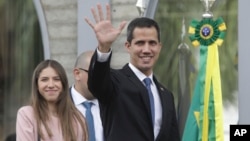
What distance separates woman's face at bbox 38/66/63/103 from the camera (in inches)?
187

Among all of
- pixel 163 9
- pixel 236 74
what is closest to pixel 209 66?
pixel 236 74

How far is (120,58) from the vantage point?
882 centimetres

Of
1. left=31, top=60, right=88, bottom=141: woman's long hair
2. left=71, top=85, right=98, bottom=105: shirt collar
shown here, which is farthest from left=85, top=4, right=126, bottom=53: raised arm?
left=71, top=85, right=98, bottom=105: shirt collar

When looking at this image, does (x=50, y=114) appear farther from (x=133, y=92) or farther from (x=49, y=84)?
(x=133, y=92)

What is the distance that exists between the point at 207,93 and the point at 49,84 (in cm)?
262

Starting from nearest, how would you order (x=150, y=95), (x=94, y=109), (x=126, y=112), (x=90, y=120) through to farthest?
(x=126, y=112), (x=150, y=95), (x=90, y=120), (x=94, y=109)

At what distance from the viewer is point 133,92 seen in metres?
4.34

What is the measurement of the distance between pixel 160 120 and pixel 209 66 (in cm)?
289

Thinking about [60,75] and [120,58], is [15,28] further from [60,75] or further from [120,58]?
[60,75]

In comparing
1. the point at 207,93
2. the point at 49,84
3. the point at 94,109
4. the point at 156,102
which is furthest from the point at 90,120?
the point at 207,93

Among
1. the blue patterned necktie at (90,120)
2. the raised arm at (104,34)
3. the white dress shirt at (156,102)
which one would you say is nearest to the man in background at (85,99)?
the blue patterned necktie at (90,120)

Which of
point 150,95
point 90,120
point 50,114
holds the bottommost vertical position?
point 90,120

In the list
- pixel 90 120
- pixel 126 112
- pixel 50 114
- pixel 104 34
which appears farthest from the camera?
pixel 90 120

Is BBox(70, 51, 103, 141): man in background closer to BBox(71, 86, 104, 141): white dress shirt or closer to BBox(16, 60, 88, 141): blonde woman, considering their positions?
BBox(71, 86, 104, 141): white dress shirt
